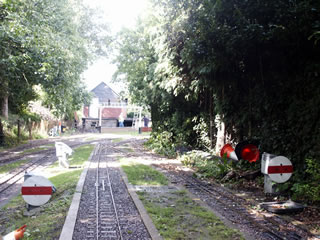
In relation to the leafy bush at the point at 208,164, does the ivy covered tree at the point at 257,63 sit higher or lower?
higher

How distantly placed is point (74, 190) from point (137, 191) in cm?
198

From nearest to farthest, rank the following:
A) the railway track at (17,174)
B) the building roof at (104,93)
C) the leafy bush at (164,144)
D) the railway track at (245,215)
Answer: the railway track at (245,215)
the railway track at (17,174)
the leafy bush at (164,144)
the building roof at (104,93)

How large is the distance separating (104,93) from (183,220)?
59264 millimetres

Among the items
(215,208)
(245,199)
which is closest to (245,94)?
(245,199)

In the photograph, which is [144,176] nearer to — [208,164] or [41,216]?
[208,164]

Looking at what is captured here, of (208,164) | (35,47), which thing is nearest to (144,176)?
(208,164)

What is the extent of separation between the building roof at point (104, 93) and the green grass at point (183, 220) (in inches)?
2221

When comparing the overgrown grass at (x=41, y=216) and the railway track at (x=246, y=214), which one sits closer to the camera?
the railway track at (x=246, y=214)

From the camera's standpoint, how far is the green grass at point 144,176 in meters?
10.7

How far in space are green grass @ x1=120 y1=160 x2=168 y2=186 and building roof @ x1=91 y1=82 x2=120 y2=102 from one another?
167ft

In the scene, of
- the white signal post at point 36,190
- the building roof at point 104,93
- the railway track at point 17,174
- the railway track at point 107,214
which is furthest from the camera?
the building roof at point 104,93

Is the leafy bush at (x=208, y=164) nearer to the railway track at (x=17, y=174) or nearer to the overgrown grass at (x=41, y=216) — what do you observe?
the overgrown grass at (x=41, y=216)

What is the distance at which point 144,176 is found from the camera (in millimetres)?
11859

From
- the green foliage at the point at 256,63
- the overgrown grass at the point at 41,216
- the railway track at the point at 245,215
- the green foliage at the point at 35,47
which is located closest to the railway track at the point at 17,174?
the overgrown grass at the point at 41,216
